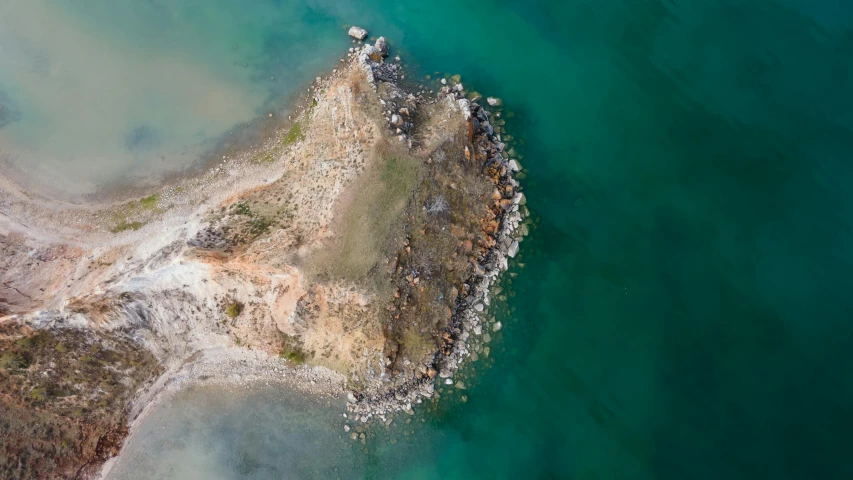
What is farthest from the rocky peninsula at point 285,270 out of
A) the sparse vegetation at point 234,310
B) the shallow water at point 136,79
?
the shallow water at point 136,79

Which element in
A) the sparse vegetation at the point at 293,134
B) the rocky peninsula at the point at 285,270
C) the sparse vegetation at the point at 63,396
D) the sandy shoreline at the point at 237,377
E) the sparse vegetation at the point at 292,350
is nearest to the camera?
the sparse vegetation at the point at 63,396

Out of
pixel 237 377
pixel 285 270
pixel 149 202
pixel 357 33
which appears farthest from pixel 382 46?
pixel 237 377

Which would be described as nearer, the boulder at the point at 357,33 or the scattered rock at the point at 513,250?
the scattered rock at the point at 513,250

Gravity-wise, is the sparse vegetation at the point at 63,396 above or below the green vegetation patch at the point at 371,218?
below

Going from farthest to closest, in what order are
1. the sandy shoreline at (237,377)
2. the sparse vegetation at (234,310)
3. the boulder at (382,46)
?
1. the boulder at (382,46)
2. the sandy shoreline at (237,377)
3. the sparse vegetation at (234,310)

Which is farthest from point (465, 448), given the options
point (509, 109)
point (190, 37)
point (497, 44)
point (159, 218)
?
point (190, 37)

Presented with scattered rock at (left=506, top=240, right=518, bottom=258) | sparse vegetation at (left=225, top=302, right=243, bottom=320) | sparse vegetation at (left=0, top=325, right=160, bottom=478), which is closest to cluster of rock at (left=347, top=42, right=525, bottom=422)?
scattered rock at (left=506, top=240, right=518, bottom=258)

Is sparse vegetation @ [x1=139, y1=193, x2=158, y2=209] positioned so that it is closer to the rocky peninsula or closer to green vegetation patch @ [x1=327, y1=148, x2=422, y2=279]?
the rocky peninsula

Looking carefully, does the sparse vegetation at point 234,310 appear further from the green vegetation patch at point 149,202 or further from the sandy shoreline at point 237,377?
the green vegetation patch at point 149,202
